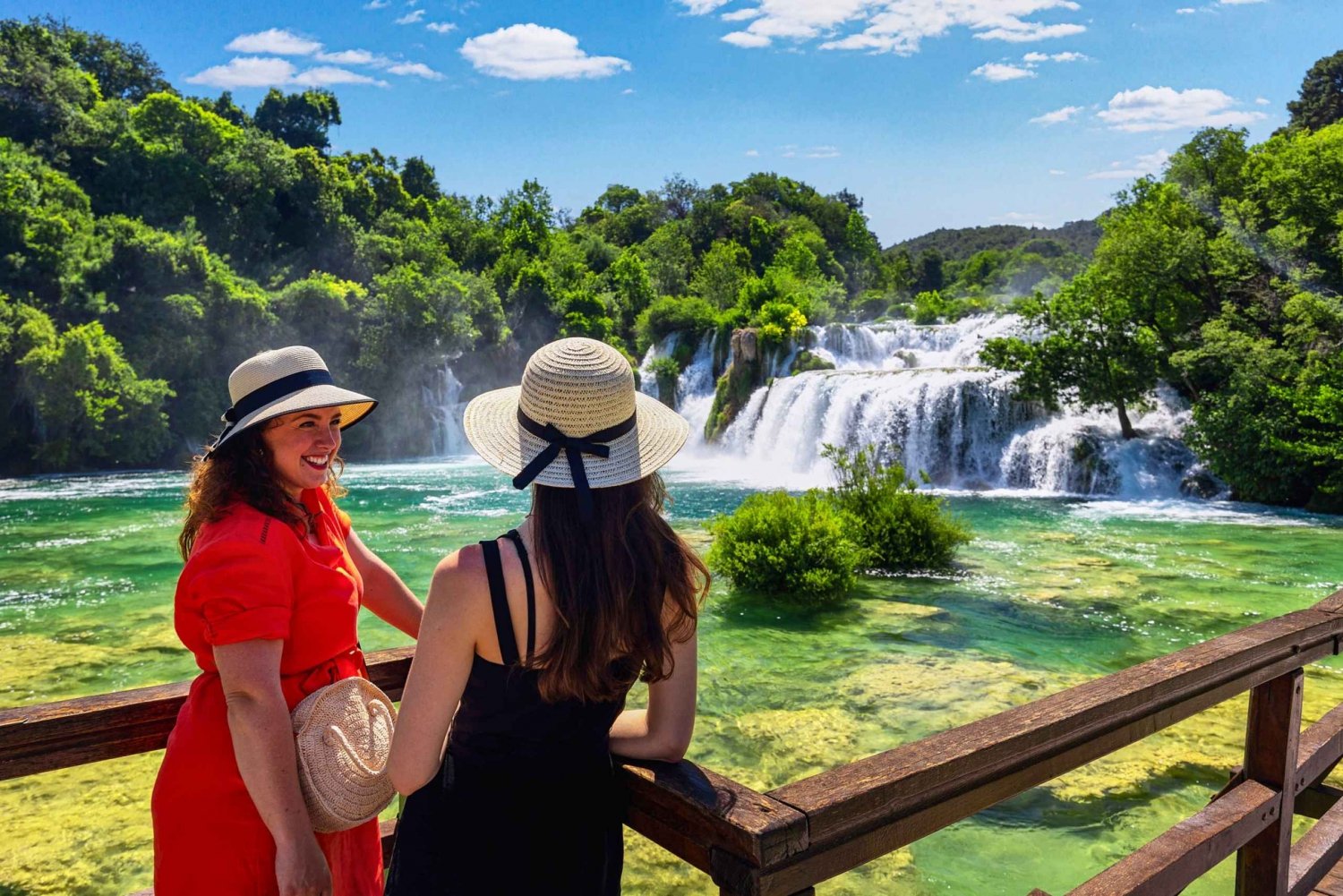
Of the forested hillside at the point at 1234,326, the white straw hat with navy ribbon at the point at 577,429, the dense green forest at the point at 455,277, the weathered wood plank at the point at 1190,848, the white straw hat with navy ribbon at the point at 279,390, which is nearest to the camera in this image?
the white straw hat with navy ribbon at the point at 577,429

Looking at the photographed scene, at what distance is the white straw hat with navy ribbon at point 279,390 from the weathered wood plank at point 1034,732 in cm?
123

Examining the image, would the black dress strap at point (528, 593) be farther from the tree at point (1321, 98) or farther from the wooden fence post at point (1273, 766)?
the tree at point (1321, 98)

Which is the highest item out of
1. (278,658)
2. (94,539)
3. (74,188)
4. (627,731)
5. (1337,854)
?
(74,188)

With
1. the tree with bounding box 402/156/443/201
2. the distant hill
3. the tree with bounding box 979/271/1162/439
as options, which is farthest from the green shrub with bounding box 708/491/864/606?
the distant hill

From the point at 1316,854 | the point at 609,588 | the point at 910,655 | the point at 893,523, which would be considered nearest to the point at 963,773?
the point at 609,588

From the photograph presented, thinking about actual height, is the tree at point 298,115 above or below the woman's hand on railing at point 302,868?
above

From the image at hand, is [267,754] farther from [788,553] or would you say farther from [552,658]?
[788,553]

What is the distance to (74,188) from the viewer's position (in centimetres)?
3422

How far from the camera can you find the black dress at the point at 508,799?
172cm

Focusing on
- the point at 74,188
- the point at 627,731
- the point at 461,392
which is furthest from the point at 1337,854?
the point at 74,188

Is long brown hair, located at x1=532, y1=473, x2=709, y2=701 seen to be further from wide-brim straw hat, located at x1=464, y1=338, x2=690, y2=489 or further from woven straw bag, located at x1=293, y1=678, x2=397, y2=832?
woven straw bag, located at x1=293, y1=678, x2=397, y2=832

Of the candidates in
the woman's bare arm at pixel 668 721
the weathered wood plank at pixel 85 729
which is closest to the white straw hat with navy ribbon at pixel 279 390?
the weathered wood plank at pixel 85 729

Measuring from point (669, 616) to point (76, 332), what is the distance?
100ft

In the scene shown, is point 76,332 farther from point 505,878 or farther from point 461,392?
point 505,878
